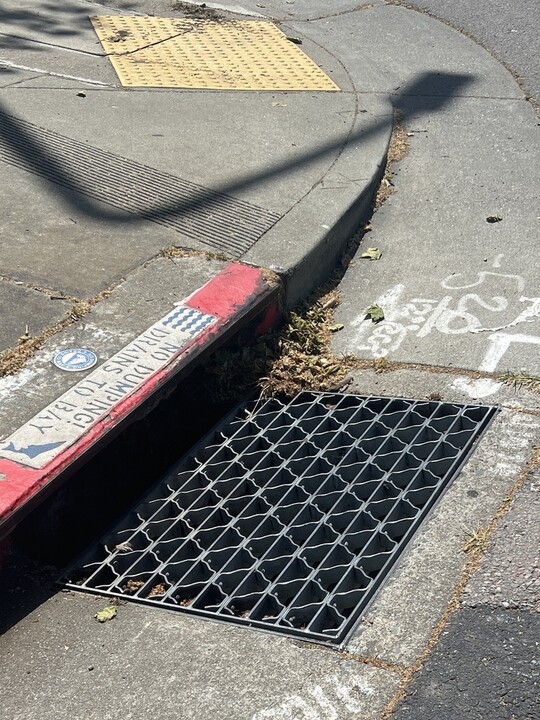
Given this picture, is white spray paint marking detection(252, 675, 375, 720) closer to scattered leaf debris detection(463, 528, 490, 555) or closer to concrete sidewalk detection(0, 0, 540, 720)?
concrete sidewalk detection(0, 0, 540, 720)

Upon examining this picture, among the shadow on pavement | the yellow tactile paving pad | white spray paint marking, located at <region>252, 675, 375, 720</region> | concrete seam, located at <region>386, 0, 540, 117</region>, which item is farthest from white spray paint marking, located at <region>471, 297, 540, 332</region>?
the yellow tactile paving pad

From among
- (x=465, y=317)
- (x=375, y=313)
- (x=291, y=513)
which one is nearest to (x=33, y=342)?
(x=291, y=513)

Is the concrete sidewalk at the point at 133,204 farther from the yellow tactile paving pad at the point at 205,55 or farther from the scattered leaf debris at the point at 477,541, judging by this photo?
the scattered leaf debris at the point at 477,541

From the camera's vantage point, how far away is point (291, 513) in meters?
3.44

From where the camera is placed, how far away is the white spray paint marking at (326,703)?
2.48 m

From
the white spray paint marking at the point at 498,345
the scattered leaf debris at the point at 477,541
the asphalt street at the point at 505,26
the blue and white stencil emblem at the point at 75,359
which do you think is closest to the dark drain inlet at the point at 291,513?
the scattered leaf debris at the point at 477,541

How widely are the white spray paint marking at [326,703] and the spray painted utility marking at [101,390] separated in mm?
1193

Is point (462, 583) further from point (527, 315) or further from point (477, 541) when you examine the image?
point (527, 315)

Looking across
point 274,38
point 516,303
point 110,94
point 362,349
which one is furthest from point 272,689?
point 274,38

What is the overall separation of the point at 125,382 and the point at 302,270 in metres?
1.22

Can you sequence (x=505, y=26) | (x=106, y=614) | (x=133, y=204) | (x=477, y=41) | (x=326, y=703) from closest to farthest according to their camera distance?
(x=326, y=703) → (x=106, y=614) → (x=133, y=204) → (x=477, y=41) → (x=505, y=26)

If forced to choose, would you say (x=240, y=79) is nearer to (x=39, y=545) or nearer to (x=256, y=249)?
(x=256, y=249)

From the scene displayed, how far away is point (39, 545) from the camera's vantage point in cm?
327

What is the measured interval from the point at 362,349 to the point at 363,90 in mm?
2839
